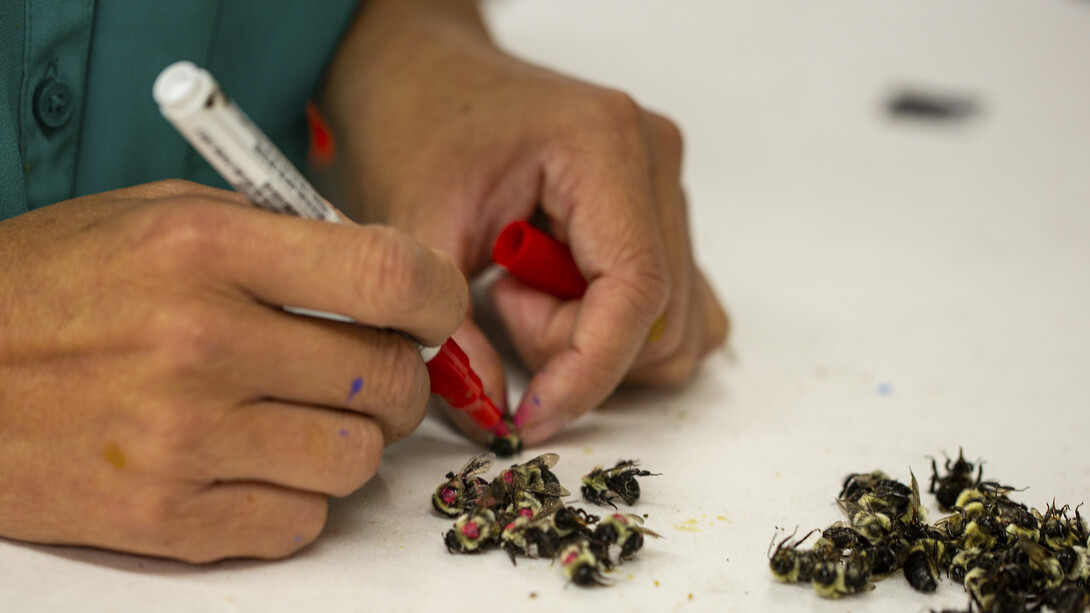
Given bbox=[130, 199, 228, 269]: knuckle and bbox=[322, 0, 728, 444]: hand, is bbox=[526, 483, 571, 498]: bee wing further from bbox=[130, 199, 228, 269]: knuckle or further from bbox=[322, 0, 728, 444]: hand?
bbox=[130, 199, 228, 269]: knuckle

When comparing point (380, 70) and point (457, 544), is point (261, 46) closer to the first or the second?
point (380, 70)


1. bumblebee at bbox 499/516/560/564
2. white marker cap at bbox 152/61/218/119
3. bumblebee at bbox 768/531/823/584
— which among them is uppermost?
white marker cap at bbox 152/61/218/119

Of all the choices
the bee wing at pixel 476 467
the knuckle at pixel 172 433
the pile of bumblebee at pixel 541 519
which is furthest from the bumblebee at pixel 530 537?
the knuckle at pixel 172 433

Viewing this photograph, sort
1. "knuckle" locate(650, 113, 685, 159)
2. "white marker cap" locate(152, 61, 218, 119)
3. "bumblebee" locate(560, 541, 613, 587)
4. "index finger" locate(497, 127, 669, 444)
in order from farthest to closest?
1. "knuckle" locate(650, 113, 685, 159)
2. "index finger" locate(497, 127, 669, 444)
3. "bumblebee" locate(560, 541, 613, 587)
4. "white marker cap" locate(152, 61, 218, 119)

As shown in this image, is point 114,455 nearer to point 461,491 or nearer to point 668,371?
point 461,491

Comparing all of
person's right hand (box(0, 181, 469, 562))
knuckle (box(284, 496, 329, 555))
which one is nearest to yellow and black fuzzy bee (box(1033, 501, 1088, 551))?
person's right hand (box(0, 181, 469, 562))

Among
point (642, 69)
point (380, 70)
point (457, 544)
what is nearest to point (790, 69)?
point (642, 69)
